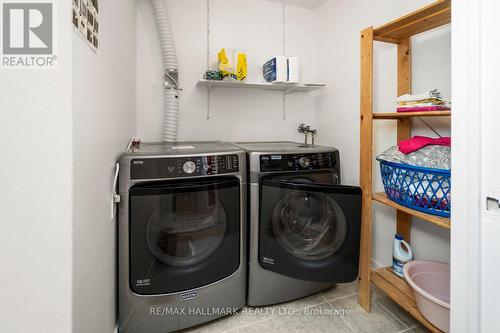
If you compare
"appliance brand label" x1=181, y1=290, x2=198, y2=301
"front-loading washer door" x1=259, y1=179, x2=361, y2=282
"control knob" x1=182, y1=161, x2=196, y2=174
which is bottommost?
"appliance brand label" x1=181, y1=290, x2=198, y2=301

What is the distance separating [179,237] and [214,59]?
1529mm

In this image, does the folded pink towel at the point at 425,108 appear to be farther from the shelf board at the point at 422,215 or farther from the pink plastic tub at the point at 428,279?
the pink plastic tub at the point at 428,279

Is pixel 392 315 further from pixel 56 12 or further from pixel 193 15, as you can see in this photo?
pixel 193 15

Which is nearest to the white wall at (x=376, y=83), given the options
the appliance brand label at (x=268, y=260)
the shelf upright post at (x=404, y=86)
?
the shelf upright post at (x=404, y=86)

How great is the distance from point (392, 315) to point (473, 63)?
143 cm

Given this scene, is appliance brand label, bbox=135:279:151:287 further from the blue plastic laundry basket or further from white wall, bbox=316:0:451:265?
white wall, bbox=316:0:451:265

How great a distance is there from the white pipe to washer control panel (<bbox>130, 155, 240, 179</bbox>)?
68 cm

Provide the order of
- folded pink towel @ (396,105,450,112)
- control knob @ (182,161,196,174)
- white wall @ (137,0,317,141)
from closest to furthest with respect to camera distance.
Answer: folded pink towel @ (396,105,450,112) < control knob @ (182,161,196,174) < white wall @ (137,0,317,141)

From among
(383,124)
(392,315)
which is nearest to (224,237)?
(392,315)

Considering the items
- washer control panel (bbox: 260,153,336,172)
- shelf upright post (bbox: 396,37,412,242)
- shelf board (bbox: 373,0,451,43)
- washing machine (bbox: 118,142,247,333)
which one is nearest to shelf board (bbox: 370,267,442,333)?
shelf upright post (bbox: 396,37,412,242)

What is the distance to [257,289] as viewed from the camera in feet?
5.06

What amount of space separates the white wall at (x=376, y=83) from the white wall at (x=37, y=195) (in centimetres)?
178

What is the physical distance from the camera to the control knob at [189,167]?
4.31 feet

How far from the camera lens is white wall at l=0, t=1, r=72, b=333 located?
72 cm
